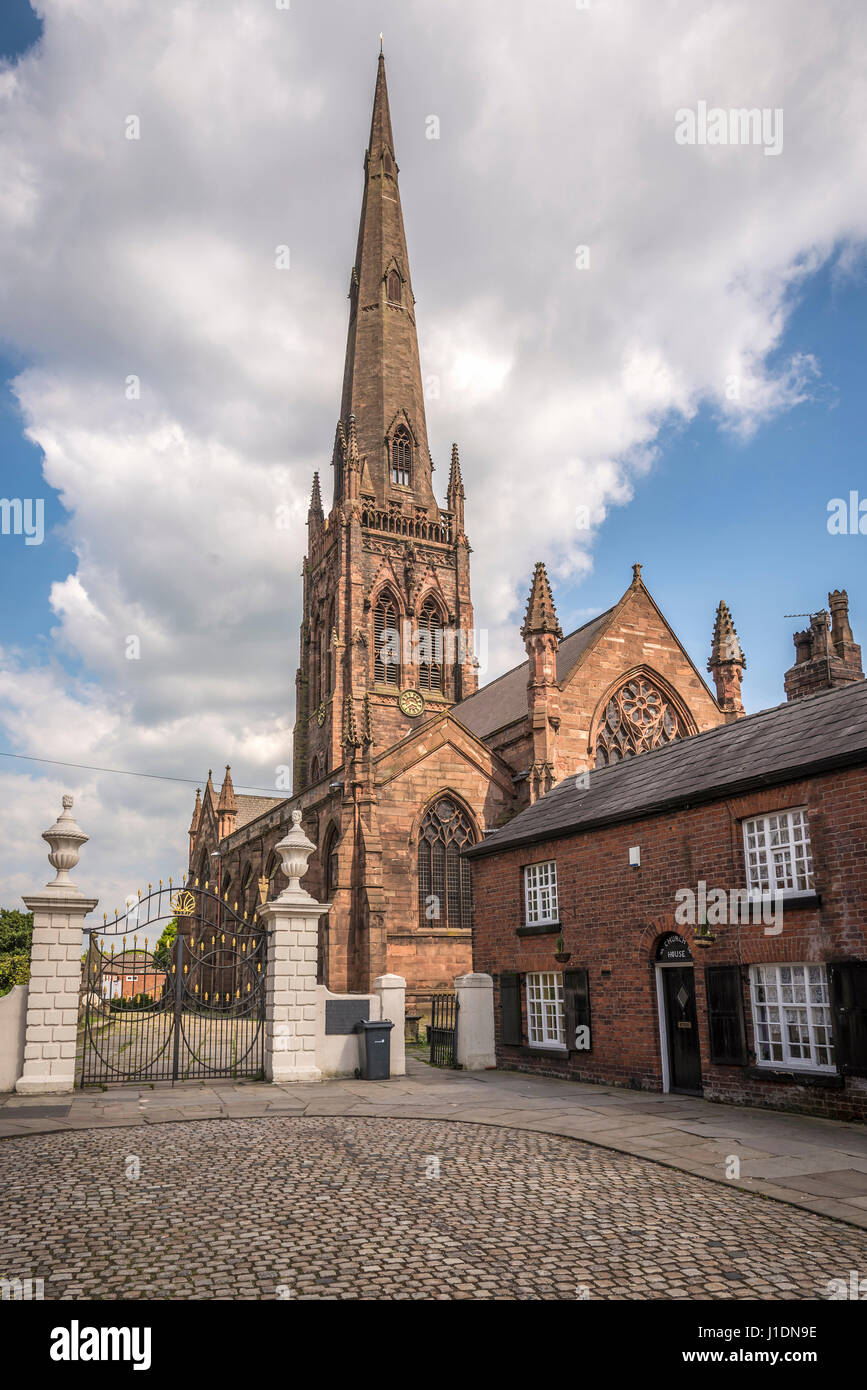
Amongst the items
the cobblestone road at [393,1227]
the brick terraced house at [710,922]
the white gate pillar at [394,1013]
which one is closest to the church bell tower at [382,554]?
the brick terraced house at [710,922]

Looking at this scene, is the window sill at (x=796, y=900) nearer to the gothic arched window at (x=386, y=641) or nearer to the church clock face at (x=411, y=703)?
the church clock face at (x=411, y=703)

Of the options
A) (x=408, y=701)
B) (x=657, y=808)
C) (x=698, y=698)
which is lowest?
(x=657, y=808)

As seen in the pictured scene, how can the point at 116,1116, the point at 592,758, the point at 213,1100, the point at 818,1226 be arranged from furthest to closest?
the point at 592,758 → the point at 213,1100 → the point at 116,1116 → the point at 818,1226

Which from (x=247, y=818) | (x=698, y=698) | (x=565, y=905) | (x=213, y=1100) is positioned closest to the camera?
(x=213, y=1100)

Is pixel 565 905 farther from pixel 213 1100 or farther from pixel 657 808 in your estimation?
pixel 213 1100

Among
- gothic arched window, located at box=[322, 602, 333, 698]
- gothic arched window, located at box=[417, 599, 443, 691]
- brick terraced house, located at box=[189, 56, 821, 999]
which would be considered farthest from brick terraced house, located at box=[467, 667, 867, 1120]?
gothic arched window, located at box=[322, 602, 333, 698]

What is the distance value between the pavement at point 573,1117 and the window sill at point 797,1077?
1.39 feet

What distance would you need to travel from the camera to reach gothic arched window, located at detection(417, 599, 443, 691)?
5154 centimetres

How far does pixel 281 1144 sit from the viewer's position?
10.4 metres

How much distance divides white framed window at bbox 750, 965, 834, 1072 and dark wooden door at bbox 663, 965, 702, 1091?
1333 millimetres

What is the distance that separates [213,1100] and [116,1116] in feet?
5.79

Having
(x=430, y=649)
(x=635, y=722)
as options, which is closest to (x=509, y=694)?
(x=635, y=722)

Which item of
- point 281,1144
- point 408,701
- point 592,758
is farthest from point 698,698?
point 281,1144

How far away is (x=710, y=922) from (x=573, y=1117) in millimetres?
3678
